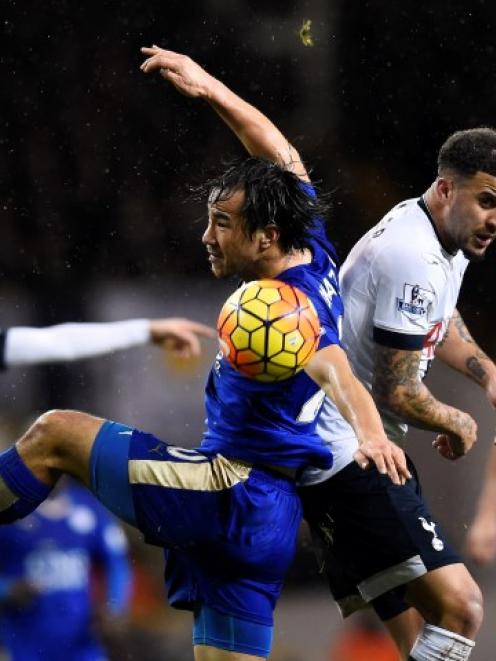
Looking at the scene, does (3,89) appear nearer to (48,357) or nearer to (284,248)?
(284,248)

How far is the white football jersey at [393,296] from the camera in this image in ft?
12.7

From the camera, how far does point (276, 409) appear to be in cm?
360

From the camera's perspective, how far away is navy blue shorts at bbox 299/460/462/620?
12.5 ft

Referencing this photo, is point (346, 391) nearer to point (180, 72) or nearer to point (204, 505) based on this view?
point (204, 505)

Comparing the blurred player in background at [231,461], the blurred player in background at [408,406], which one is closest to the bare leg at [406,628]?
the blurred player in background at [408,406]

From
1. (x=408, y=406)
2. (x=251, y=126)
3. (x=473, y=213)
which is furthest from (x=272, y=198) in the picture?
(x=408, y=406)

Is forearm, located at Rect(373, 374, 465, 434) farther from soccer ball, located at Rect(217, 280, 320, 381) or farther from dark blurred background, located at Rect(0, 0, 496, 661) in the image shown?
dark blurred background, located at Rect(0, 0, 496, 661)

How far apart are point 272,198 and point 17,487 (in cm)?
106

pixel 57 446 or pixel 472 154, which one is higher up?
pixel 472 154

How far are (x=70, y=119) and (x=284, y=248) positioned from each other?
3.89 meters

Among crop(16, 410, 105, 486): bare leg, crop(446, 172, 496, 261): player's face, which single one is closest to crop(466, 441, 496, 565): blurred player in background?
crop(446, 172, 496, 261): player's face

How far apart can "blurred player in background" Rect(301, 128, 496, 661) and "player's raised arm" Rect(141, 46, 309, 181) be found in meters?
0.37

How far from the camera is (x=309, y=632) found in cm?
647

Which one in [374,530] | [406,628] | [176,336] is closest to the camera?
[176,336]
